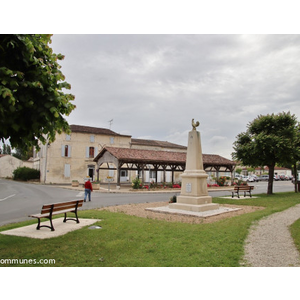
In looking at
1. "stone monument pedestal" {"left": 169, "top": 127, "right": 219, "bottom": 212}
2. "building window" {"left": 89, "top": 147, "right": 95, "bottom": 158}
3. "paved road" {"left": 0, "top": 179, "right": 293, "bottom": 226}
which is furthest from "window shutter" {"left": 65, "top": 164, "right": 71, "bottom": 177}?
"stone monument pedestal" {"left": 169, "top": 127, "right": 219, "bottom": 212}

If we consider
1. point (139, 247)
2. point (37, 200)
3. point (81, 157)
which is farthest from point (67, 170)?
point (139, 247)

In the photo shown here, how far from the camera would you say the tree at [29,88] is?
4.29 m

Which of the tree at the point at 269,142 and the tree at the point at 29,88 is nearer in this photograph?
the tree at the point at 29,88

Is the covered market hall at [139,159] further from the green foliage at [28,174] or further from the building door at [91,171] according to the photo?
the green foliage at [28,174]

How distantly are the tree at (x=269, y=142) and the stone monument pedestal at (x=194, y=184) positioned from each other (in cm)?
761

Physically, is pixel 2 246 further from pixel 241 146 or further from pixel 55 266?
pixel 241 146

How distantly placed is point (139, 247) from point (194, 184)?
21.6 feet

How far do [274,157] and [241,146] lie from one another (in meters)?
2.28

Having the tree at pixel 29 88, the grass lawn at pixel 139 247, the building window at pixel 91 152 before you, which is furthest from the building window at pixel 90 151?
the tree at pixel 29 88

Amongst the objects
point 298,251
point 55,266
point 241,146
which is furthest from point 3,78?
point 241,146

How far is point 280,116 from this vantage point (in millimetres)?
18578

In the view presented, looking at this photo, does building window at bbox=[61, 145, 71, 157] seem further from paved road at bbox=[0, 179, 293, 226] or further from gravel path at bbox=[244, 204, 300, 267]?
gravel path at bbox=[244, 204, 300, 267]

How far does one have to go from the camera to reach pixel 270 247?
16.9 feet

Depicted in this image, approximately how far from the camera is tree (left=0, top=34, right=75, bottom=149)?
4.29 m
